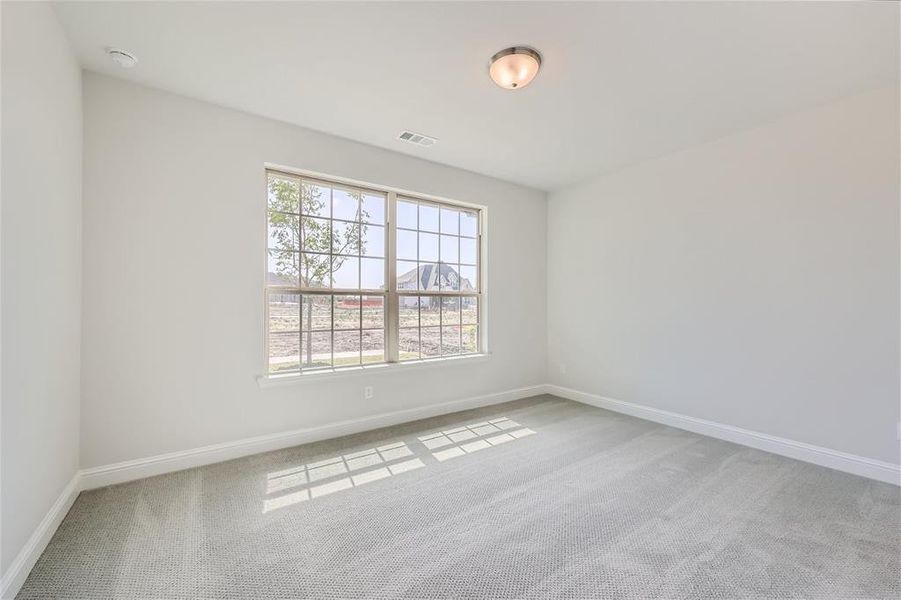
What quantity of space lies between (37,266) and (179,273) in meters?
0.92

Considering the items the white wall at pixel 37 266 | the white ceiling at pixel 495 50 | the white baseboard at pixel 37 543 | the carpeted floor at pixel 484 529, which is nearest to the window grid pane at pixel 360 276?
the white ceiling at pixel 495 50

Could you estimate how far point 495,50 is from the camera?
223cm

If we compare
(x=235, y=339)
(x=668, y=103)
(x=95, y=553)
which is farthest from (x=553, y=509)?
(x=668, y=103)

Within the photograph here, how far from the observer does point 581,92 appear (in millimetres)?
2658

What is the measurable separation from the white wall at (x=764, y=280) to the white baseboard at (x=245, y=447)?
82.1 inches

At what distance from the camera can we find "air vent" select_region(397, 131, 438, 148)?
3.36 metres

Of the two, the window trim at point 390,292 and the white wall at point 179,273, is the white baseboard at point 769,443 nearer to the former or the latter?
the window trim at point 390,292

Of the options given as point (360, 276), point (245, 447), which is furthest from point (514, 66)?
point (245, 447)

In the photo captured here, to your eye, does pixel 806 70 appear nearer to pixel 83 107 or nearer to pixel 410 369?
pixel 410 369

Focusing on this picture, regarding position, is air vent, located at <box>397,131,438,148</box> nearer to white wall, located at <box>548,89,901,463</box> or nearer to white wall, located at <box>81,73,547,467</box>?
white wall, located at <box>81,73,547,467</box>

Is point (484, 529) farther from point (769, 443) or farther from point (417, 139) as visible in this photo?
point (417, 139)

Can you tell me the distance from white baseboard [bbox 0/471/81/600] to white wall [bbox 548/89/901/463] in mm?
4590

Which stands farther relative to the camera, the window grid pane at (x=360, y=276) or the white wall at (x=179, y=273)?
the window grid pane at (x=360, y=276)

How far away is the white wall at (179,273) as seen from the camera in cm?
249
